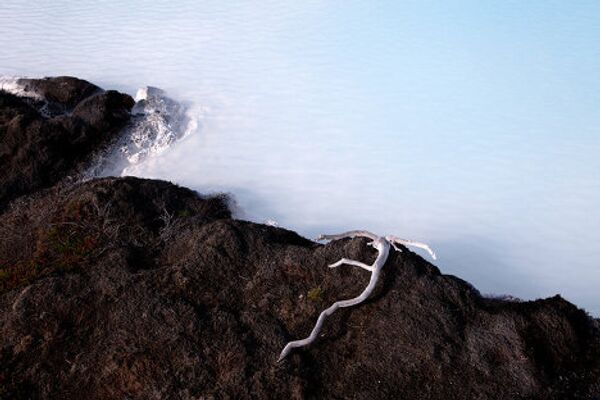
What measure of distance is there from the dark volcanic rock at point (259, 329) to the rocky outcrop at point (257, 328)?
0.05 feet

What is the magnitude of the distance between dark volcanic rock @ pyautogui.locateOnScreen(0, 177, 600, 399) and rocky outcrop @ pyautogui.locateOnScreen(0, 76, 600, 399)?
0.02 metres

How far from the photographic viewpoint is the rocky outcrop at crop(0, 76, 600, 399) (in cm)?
614

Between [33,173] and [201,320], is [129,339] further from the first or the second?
[33,173]

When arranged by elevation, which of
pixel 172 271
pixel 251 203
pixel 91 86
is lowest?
pixel 251 203

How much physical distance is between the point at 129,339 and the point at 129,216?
3.02 meters

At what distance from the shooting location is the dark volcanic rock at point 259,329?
6.14 meters

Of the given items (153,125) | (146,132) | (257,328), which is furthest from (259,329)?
(153,125)

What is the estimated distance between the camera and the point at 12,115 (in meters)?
12.9

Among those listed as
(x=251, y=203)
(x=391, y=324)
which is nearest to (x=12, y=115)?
(x=251, y=203)

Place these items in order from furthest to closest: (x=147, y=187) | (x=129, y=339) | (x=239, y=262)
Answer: (x=147, y=187) → (x=239, y=262) → (x=129, y=339)

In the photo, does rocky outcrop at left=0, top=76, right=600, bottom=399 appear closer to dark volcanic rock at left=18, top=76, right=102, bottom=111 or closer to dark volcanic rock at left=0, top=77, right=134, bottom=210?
dark volcanic rock at left=0, top=77, right=134, bottom=210

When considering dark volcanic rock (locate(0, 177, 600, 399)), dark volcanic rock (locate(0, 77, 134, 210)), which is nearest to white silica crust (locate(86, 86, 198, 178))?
dark volcanic rock (locate(0, 77, 134, 210))

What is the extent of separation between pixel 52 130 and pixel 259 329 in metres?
8.34

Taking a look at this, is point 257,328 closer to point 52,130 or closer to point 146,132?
point 52,130
